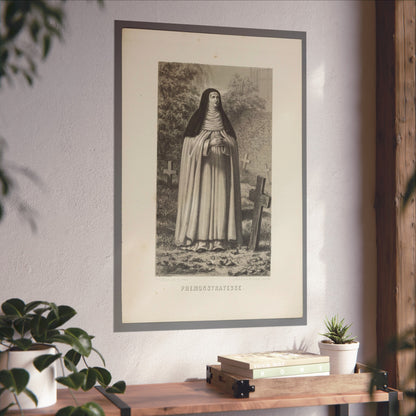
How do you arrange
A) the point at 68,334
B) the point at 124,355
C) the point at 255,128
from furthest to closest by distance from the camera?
the point at 255,128
the point at 124,355
the point at 68,334

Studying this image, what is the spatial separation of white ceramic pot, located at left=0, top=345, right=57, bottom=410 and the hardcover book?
626 millimetres

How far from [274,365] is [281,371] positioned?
0.04m

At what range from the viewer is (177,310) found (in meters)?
2.43

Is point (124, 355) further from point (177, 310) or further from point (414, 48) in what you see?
point (414, 48)

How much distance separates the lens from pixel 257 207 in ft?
8.29

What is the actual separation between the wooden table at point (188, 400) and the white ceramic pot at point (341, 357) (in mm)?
137

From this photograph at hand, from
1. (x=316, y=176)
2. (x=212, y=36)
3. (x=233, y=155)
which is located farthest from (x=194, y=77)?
(x=316, y=176)

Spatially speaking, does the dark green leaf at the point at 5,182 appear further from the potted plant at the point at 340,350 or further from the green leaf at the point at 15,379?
the potted plant at the point at 340,350

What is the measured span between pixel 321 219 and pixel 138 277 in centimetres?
79

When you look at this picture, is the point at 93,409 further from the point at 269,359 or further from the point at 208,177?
the point at 208,177

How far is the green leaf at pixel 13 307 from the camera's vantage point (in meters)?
2.05

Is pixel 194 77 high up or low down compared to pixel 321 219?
up

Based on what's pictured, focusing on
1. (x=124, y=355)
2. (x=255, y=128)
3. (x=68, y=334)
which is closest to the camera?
(x=68, y=334)

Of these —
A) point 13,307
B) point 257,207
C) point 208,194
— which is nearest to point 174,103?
point 208,194
